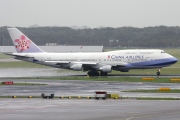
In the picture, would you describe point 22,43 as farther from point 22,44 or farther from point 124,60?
point 124,60

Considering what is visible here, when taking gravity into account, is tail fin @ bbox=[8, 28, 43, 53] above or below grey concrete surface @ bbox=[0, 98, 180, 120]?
above

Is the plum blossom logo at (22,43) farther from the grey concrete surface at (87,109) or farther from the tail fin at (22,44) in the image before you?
A: the grey concrete surface at (87,109)

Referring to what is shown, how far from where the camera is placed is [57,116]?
33.7 m

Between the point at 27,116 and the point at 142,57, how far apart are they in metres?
49.0

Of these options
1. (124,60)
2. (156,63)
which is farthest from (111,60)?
(156,63)

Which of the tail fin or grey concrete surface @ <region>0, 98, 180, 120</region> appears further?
the tail fin

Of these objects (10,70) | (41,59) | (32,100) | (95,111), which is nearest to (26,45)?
(41,59)

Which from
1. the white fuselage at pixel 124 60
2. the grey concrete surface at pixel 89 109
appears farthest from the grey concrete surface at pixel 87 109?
the white fuselage at pixel 124 60

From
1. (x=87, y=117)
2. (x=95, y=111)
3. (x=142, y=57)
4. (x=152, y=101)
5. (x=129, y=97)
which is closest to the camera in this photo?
(x=87, y=117)

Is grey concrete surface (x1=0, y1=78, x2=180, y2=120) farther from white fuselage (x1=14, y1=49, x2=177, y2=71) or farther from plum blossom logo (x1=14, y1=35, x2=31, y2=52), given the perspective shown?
plum blossom logo (x1=14, y1=35, x2=31, y2=52)

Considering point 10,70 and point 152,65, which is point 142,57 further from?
point 10,70

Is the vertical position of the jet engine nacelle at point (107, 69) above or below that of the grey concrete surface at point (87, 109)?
above

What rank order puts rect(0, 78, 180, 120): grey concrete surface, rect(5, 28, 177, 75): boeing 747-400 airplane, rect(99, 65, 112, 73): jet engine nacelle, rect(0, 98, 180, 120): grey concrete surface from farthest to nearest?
rect(5, 28, 177, 75): boeing 747-400 airplane → rect(99, 65, 112, 73): jet engine nacelle → rect(0, 78, 180, 120): grey concrete surface → rect(0, 98, 180, 120): grey concrete surface

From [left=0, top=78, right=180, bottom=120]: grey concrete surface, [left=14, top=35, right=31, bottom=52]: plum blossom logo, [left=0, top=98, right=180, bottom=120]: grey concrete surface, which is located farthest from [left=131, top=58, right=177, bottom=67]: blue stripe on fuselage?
[left=0, top=98, right=180, bottom=120]: grey concrete surface
